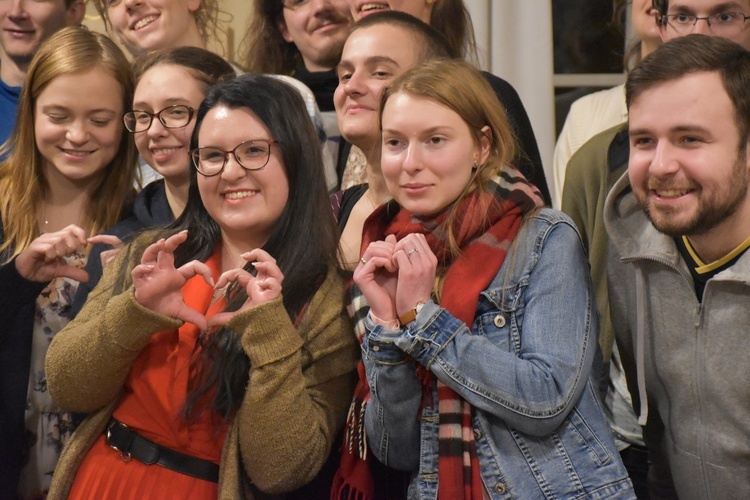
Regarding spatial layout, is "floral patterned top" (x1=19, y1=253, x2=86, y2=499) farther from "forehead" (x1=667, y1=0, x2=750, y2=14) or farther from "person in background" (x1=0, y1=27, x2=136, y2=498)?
"forehead" (x1=667, y1=0, x2=750, y2=14)

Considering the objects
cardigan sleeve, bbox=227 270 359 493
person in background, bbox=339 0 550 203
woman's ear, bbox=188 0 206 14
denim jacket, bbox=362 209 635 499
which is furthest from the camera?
woman's ear, bbox=188 0 206 14

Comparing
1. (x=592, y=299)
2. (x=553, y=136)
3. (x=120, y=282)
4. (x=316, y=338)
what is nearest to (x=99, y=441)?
(x=120, y=282)

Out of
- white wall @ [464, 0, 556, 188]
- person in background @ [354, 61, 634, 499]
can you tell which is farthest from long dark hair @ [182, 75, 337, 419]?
white wall @ [464, 0, 556, 188]

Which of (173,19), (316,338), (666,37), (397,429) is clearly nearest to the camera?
(397,429)

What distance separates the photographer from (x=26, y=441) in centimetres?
257

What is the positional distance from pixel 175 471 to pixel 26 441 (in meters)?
0.59

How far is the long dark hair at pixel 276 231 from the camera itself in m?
2.21

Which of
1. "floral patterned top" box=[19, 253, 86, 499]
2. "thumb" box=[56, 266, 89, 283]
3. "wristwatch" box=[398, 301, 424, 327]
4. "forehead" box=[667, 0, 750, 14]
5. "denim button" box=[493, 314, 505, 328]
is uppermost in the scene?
"forehead" box=[667, 0, 750, 14]

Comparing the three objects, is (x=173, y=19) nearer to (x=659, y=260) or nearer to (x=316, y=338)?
(x=316, y=338)

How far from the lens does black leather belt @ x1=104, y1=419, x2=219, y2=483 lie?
220 centimetres

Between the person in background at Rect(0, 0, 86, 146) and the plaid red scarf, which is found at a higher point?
the person in background at Rect(0, 0, 86, 146)

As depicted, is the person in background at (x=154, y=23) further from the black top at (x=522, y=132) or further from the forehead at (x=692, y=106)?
the forehead at (x=692, y=106)

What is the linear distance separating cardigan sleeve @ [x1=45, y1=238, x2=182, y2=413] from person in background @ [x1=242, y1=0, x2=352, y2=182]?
3.53 feet

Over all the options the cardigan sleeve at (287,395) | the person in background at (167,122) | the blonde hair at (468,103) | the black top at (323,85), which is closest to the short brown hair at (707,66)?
the blonde hair at (468,103)
